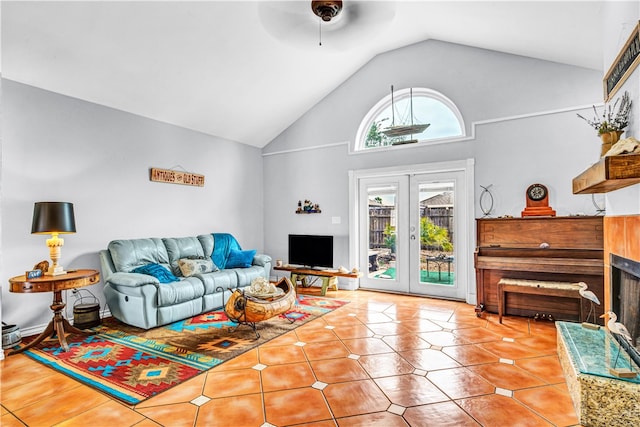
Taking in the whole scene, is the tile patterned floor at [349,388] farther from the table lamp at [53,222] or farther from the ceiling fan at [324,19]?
the ceiling fan at [324,19]

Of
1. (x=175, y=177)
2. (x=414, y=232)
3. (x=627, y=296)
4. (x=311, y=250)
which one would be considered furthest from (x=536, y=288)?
(x=175, y=177)

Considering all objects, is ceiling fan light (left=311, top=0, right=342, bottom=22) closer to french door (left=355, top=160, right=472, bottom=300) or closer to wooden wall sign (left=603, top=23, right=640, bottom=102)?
wooden wall sign (left=603, top=23, right=640, bottom=102)

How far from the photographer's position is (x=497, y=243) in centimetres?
416

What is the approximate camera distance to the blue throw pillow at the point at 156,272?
3.95 metres

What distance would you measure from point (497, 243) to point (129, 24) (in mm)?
4782

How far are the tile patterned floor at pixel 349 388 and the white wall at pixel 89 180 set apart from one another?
1258 millimetres

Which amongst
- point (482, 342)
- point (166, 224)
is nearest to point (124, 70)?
point (166, 224)

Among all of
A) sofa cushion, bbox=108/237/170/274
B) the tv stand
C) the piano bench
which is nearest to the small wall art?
the tv stand

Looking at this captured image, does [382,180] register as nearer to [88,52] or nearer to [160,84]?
[160,84]

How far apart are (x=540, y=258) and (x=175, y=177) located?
5.04 m

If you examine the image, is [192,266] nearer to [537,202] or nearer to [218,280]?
[218,280]

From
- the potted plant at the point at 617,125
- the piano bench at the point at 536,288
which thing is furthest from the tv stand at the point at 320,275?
the potted plant at the point at 617,125

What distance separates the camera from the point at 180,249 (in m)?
4.78

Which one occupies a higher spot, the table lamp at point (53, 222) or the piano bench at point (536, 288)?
the table lamp at point (53, 222)
